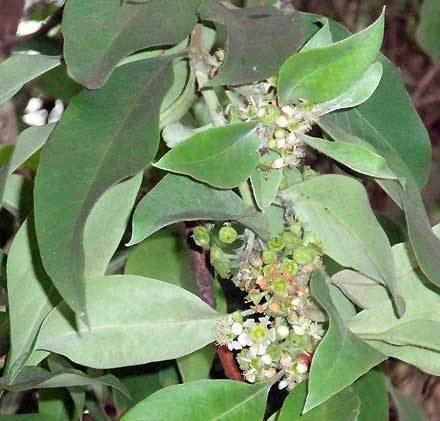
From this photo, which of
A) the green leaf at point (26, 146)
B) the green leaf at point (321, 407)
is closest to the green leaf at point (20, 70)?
the green leaf at point (26, 146)

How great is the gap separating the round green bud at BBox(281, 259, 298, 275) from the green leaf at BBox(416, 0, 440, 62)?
1.95 ft

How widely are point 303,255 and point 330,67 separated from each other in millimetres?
117

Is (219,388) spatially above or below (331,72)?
below

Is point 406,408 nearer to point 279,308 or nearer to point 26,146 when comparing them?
point 279,308

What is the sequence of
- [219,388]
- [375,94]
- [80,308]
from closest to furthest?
1. [80,308]
2. [219,388]
3. [375,94]

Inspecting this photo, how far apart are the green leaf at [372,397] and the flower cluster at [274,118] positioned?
0.73 feet

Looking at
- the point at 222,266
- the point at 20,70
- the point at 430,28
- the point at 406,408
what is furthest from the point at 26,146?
the point at 430,28

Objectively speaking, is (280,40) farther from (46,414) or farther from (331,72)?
(46,414)

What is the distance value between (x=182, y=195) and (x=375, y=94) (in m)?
0.23

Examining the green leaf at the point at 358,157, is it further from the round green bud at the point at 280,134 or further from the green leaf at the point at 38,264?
the green leaf at the point at 38,264

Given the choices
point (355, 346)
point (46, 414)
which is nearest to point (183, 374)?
point (46, 414)

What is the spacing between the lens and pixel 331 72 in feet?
1.55

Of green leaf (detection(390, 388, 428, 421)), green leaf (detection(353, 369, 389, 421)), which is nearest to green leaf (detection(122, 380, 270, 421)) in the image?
green leaf (detection(353, 369, 389, 421))

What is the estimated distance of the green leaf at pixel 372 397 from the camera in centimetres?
62
